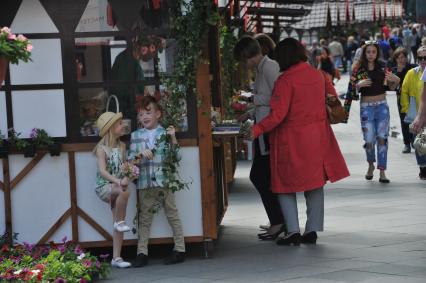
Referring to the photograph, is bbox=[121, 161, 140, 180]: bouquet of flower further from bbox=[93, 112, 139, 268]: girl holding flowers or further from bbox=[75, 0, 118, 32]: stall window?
bbox=[75, 0, 118, 32]: stall window

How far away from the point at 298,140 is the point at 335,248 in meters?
1.01

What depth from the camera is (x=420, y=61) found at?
50.8ft

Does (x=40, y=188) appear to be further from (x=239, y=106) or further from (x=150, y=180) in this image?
(x=239, y=106)

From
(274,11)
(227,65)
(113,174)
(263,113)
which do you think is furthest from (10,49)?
(274,11)

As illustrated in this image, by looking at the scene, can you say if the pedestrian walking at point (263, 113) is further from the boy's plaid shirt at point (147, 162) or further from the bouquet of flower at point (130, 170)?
the bouquet of flower at point (130, 170)

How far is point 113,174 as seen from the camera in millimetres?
9398

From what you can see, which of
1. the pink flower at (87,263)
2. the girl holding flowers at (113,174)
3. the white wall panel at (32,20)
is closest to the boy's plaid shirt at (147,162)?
the girl holding flowers at (113,174)

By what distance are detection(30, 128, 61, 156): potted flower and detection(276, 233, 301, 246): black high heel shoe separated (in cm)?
220

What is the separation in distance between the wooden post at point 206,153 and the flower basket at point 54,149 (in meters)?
1.19

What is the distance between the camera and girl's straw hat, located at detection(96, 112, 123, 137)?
9.36 meters

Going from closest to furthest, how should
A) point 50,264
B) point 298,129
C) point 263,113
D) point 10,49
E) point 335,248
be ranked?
point 10,49 → point 50,264 → point 335,248 → point 298,129 → point 263,113

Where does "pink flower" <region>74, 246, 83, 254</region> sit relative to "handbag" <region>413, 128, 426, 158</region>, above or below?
below

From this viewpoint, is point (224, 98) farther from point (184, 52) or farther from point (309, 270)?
point (309, 270)

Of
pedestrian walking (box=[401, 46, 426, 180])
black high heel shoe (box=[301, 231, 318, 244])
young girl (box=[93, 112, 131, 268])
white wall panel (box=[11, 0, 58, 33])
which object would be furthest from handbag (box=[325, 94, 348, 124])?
pedestrian walking (box=[401, 46, 426, 180])
